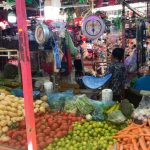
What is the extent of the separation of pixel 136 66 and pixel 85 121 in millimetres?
4899

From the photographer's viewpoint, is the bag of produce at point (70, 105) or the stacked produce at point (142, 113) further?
the bag of produce at point (70, 105)

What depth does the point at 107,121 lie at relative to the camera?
452cm

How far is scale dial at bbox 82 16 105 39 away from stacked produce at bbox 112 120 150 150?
127 inches

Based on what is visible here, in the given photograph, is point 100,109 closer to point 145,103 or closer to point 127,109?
point 127,109

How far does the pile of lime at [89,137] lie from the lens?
392 centimetres

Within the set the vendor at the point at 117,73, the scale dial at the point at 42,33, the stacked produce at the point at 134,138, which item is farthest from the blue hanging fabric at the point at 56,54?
the stacked produce at the point at 134,138

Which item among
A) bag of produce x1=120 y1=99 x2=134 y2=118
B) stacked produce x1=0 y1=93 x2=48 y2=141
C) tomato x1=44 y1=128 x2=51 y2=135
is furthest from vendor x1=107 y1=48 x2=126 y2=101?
tomato x1=44 y1=128 x2=51 y2=135

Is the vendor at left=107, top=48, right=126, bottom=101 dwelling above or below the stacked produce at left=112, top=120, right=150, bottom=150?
above

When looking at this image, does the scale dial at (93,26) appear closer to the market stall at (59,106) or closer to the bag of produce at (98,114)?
the market stall at (59,106)

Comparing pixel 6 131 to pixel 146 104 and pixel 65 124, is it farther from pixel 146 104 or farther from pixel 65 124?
pixel 146 104

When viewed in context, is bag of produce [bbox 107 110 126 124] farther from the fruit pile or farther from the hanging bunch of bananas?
the fruit pile

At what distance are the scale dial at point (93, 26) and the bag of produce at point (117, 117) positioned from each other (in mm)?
2924

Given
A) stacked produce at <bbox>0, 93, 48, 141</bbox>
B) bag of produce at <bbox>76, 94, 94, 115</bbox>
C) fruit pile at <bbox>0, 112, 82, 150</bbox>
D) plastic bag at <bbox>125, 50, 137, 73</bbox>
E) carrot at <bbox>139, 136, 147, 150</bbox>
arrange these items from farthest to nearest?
plastic bag at <bbox>125, 50, 137, 73</bbox> → bag of produce at <bbox>76, 94, 94, 115</bbox> → stacked produce at <bbox>0, 93, 48, 141</bbox> → fruit pile at <bbox>0, 112, 82, 150</bbox> → carrot at <bbox>139, 136, 147, 150</bbox>

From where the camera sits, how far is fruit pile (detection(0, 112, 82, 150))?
13.5ft
